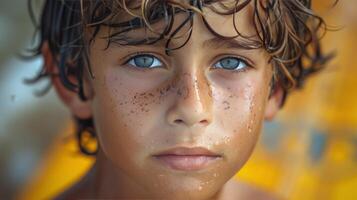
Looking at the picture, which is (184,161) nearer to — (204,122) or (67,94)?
(204,122)

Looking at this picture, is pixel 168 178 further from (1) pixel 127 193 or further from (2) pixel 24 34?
(2) pixel 24 34

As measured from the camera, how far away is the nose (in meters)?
1.05

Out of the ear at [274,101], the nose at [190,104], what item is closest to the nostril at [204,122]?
the nose at [190,104]

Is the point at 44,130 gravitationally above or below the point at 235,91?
below

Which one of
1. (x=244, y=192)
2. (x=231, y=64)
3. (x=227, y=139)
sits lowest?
(x=244, y=192)

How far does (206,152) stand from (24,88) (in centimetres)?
103

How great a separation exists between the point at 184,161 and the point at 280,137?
31.4 inches

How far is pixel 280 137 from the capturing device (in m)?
1.85

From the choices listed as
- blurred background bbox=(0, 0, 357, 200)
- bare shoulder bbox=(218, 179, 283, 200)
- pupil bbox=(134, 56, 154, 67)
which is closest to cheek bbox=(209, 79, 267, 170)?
pupil bbox=(134, 56, 154, 67)

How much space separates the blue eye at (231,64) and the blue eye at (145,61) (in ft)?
0.28

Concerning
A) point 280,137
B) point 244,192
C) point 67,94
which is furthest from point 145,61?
point 280,137

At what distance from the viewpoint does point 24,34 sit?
7.20 ft

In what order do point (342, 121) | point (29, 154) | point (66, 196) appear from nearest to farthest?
point (66, 196) → point (342, 121) → point (29, 154)

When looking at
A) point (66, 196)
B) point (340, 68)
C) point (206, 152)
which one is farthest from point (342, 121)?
point (206, 152)
